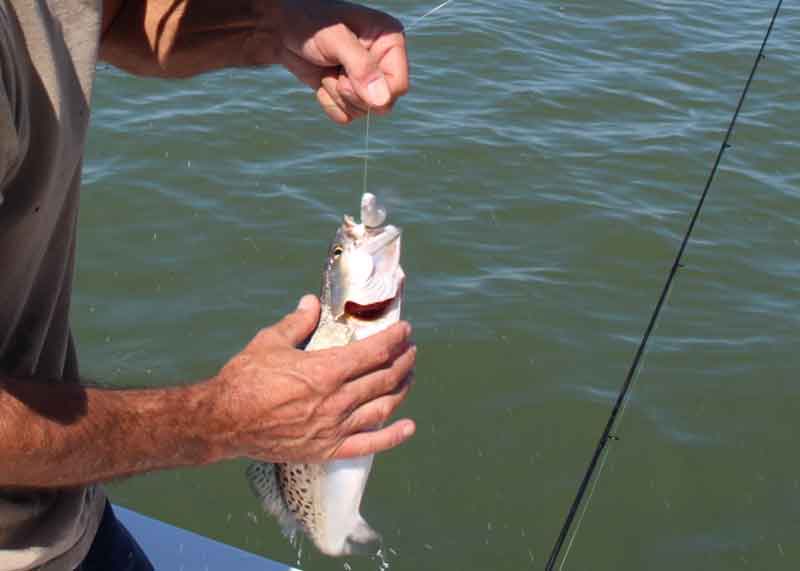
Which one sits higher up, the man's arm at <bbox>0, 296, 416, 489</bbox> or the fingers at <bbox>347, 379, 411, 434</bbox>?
the man's arm at <bbox>0, 296, 416, 489</bbox>

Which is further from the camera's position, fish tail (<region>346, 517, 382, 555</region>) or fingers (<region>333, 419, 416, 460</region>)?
fish tail (<region>346, 517, 382, 555</region>)

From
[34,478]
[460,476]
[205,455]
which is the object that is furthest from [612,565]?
[34,478]

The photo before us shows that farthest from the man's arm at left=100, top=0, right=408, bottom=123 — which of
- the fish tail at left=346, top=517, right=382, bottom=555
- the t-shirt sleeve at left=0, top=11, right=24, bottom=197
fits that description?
the fish tail at left=346, top=517, right=382, bottom=555

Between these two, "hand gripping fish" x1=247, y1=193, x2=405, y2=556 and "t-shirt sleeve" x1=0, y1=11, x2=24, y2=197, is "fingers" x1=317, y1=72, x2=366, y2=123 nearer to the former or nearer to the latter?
"hand gripping fish" x1=247, y1=193, x2=405, y2=556

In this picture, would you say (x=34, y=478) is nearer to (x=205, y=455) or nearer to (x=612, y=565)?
(x=205, y=455)

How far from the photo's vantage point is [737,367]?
18.2ft

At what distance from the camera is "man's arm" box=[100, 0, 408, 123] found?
238 centimetres

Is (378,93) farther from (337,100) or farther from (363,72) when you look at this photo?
(337,100)

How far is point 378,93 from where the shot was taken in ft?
7.64

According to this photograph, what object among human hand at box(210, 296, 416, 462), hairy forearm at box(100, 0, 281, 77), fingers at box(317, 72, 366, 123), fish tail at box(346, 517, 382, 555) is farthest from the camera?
fish tail at box(346, 517, 382, 555)

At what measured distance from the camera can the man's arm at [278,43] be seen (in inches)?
93.6

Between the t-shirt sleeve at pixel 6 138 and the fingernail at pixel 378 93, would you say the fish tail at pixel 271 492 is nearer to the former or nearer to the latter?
the fingernail at pixel 378 93

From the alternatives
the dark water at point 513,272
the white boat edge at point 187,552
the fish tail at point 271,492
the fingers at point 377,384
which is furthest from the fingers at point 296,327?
the dark water at point 513,272

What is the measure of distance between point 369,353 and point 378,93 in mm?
584
